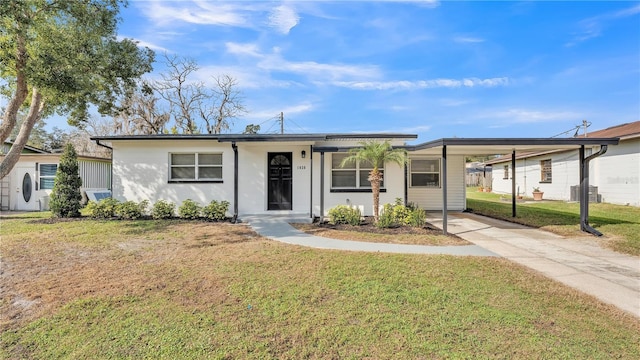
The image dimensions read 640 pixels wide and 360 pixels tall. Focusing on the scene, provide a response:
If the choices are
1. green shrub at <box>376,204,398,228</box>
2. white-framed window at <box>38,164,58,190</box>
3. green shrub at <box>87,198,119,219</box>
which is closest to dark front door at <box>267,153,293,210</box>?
green shrub at <box>376,204,398,228</box>

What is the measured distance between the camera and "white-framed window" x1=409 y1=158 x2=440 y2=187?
500 inches

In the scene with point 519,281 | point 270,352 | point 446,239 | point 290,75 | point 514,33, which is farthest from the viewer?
point 290,75

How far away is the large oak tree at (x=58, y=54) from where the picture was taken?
25.6ft

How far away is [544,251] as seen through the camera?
6.22m

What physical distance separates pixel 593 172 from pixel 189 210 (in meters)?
19.4

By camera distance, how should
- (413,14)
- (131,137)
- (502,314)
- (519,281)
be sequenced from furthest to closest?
(131,137)
(413,14)
(519,281)
(502,314)

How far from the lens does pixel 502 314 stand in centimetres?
327

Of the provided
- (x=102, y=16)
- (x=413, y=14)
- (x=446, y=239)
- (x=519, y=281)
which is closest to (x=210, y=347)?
(x=519, y=281)

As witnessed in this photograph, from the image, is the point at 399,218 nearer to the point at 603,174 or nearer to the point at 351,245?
the point at 351,245

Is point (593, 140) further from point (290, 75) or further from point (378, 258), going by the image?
point (290, 75)

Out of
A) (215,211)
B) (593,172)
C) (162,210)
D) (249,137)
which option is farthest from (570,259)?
(593,172)

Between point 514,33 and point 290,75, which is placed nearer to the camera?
point 514,33

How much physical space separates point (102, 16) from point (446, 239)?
Answer: 1275 cm

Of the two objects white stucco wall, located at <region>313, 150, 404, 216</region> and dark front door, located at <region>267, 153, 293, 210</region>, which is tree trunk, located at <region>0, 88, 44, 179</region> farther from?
white stucco wall, located at <region>313, 150, 404, 216</region>
